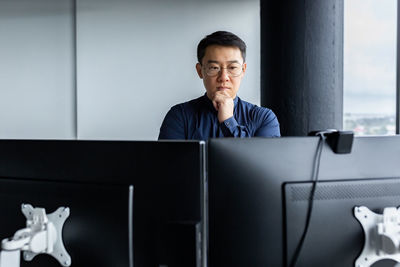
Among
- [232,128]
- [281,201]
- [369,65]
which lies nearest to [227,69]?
[232,128]

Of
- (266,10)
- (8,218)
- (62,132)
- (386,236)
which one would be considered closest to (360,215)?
(386,236)

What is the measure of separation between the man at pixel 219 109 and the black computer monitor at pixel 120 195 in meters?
0.95

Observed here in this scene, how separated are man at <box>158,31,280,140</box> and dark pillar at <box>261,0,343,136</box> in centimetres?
65

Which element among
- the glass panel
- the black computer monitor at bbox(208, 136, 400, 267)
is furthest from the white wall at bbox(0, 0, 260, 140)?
the black computer monitor at bbox(208, 136, 400, 267)

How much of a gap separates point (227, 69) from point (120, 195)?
1.13m

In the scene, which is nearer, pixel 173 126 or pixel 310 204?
A: pixel 310 204

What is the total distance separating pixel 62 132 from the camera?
3562 mm

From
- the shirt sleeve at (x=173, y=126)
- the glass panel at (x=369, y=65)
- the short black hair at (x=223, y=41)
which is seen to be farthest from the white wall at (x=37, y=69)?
the glass panel at (x=369, y=65)

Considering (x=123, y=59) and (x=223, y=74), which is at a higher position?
(x=123, y=59)

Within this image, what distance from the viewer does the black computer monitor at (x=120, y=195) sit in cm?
79

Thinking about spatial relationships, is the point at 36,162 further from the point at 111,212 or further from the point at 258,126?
the point at 258,126

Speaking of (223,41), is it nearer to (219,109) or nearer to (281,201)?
(219,109)

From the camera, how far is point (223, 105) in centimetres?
187

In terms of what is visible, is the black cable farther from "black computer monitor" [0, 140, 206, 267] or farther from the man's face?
the man's face
